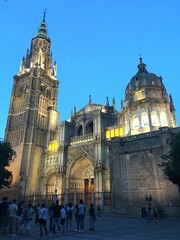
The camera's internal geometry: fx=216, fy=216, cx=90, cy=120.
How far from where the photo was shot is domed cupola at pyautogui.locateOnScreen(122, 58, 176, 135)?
33250mm

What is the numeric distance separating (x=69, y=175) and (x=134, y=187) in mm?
16723

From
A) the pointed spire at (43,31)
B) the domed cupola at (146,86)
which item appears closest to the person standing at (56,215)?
the domed cupola at (146,86)

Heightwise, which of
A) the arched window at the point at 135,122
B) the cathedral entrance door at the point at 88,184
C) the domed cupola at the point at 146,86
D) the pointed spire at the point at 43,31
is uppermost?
the pointed spire at the point at 43,31

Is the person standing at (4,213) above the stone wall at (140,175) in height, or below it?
below

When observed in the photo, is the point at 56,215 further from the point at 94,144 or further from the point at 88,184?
the point at 88,184

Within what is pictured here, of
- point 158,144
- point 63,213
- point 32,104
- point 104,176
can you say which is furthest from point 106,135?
point 63,213

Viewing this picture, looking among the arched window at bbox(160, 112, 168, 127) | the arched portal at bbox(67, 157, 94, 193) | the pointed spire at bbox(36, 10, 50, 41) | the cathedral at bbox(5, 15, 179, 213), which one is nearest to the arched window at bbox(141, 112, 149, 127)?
the cathedral at bbox(5, 15, 179, 213)

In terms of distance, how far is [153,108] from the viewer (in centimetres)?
3394

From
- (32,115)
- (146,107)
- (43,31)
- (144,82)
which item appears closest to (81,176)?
(32,115)

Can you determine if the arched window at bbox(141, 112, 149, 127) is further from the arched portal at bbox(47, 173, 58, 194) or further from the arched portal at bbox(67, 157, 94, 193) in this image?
the arched portal at bbox(47, 173, 58, 194)

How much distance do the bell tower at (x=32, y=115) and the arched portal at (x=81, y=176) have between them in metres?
7.79

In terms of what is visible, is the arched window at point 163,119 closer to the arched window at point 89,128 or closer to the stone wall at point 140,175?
the stone wall at point 140,175

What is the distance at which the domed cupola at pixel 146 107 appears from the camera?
33250mm

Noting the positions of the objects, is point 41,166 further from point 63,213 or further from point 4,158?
point 63,213
